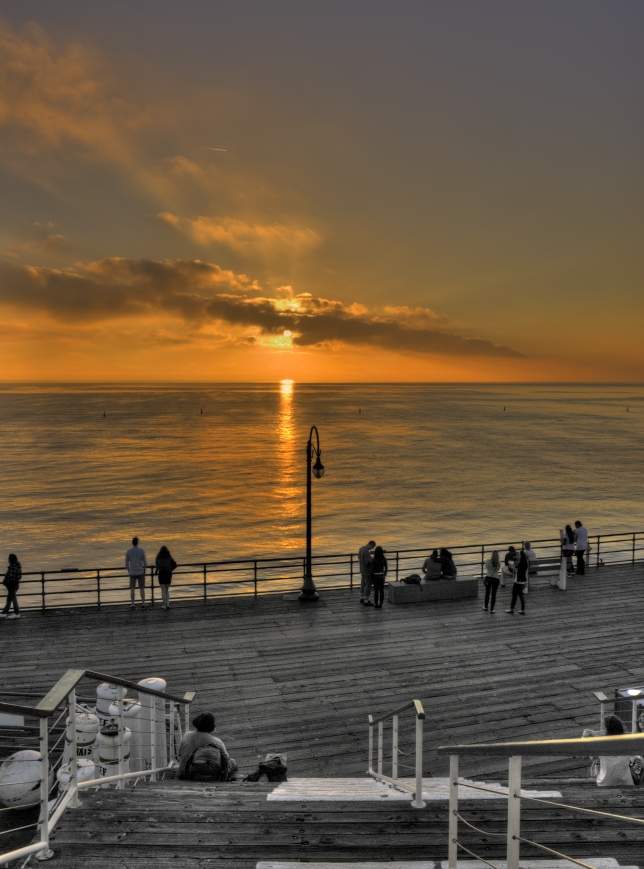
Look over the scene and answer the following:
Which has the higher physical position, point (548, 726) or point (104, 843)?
point (104, 843)

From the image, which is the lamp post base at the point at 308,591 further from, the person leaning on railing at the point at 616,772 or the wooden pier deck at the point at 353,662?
the person leaning on railing at the point at 616,772

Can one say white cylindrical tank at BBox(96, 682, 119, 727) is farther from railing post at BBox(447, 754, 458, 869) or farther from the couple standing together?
the couple standing together

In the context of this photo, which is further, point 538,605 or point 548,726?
point 538,605

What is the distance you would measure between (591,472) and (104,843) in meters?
69.4

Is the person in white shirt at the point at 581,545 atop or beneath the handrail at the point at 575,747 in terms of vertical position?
beneath

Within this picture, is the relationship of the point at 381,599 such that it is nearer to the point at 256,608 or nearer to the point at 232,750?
the point at 256,608

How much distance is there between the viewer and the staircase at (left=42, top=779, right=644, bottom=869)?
12.4ft

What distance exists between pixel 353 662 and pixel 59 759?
8.68 m

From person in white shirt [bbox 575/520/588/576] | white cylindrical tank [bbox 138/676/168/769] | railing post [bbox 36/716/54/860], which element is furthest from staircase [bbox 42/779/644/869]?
person in white shirt [bbox 575/520/588/576]

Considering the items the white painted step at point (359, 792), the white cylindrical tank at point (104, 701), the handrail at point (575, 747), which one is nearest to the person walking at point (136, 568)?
the white cylindrical tank at point (104, 701)

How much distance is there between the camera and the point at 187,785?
5.67 meters

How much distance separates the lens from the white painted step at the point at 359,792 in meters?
4.89

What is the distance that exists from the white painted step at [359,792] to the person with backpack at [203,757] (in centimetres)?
69

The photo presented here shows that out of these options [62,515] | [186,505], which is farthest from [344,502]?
[62,515]
